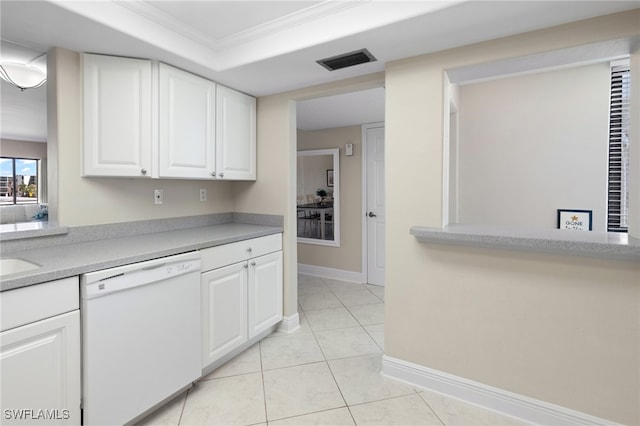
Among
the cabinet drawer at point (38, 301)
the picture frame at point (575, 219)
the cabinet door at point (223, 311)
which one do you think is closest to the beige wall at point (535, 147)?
the picture frame at point (575, 219)

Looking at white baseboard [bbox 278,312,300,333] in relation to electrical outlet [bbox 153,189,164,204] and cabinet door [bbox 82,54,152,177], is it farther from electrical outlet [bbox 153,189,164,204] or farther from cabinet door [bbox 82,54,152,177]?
cabinet door [bbox 82,54,152,177]

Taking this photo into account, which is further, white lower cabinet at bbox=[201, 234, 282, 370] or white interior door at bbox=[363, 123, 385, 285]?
white interior door at bbox=[363, 123, 385, 285]

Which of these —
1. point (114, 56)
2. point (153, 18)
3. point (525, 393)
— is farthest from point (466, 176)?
point (114, 56)

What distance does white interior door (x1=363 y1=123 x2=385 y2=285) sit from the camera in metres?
4.16

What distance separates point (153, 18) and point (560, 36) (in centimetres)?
219

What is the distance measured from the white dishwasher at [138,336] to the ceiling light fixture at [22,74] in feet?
6.99

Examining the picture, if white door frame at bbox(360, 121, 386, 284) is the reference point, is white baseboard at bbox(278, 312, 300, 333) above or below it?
below

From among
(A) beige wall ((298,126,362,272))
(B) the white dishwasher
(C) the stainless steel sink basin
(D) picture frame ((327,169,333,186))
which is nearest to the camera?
(B) the white dishwasher

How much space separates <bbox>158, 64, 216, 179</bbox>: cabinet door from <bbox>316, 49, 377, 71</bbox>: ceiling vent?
947 mm

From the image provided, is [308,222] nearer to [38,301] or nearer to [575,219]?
[575,219]

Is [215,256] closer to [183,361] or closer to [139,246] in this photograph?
[139,246]

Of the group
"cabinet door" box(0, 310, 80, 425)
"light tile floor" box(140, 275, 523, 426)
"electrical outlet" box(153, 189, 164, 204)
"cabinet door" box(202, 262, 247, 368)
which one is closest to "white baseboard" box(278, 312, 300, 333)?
"light tile floor" box(140, 275, 523, 426)

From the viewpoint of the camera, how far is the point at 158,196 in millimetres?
2432

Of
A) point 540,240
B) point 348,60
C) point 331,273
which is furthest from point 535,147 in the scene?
point 331,273
